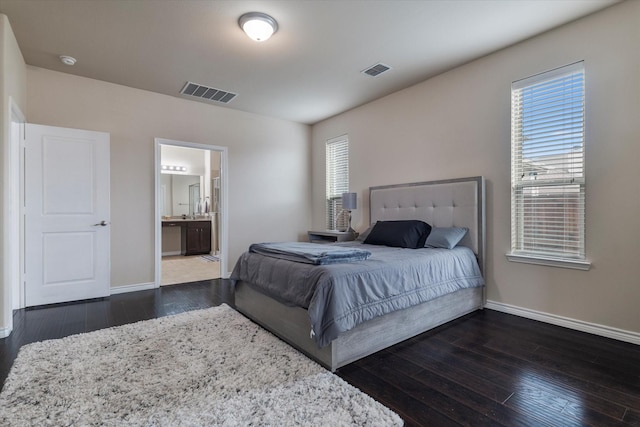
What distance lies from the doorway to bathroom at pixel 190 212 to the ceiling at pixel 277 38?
2.35 meters

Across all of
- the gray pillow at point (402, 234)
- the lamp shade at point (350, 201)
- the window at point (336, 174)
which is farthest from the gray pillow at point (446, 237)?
the window at point (336, 174)

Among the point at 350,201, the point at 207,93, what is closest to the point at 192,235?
the point at 207,93

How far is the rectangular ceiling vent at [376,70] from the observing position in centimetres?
359

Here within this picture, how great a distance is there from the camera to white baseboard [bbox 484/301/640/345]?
2.49m

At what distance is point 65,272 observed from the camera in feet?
11.9

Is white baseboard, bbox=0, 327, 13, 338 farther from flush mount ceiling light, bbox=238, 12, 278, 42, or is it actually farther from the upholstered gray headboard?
the upholstered gray headboard

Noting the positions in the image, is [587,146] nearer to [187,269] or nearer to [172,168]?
[187,269]

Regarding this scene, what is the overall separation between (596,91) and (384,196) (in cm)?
243

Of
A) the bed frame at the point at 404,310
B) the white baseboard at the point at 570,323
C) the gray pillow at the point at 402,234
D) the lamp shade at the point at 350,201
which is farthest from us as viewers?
the lamp shade at the point at 350,201

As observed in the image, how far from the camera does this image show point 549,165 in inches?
115

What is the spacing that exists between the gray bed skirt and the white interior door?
2.07 metres

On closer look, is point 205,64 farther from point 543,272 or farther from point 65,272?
point 543,272

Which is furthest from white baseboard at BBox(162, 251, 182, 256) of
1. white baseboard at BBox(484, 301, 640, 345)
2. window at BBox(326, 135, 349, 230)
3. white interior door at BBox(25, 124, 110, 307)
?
white baseboard at BBox(484, 301, 640, 345)

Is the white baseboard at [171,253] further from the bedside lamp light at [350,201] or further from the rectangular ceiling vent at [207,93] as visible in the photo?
the bedside lamp light at [350,201]
